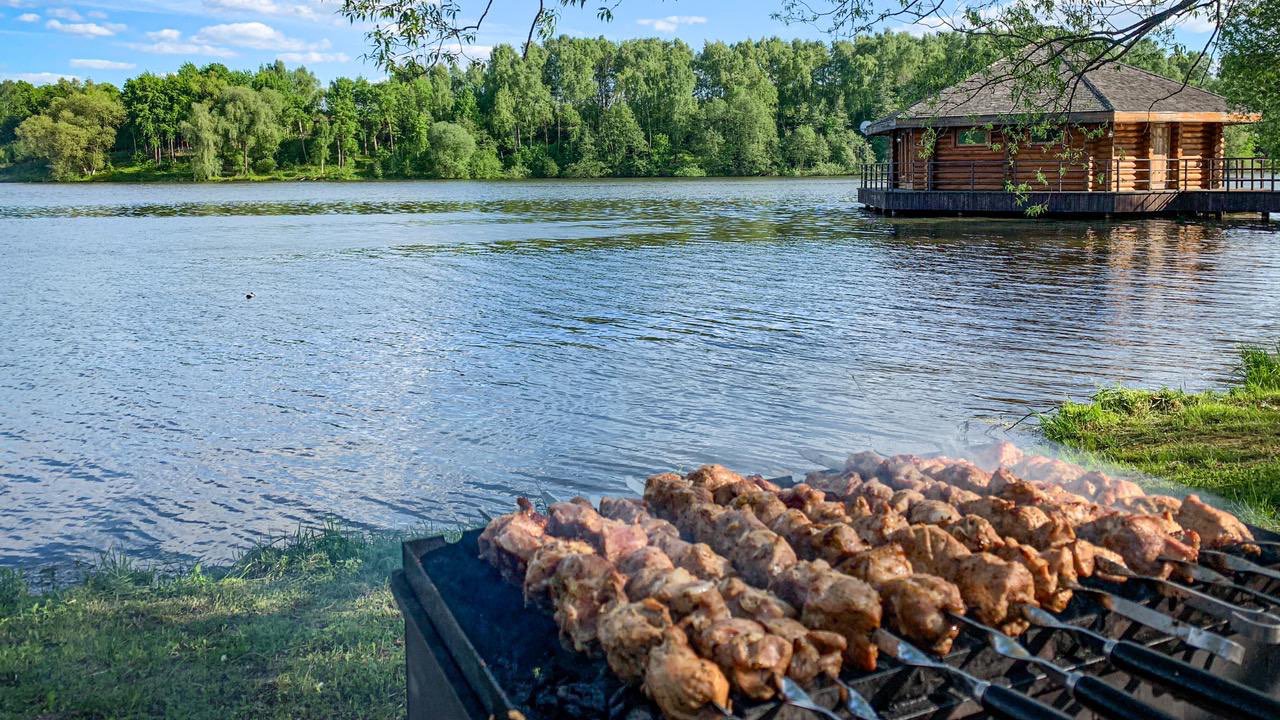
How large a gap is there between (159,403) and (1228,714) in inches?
444

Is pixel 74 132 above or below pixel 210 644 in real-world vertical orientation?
above

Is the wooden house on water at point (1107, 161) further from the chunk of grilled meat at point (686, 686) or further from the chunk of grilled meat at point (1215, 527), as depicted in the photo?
the chunk of grilled meat at point (686, 686)

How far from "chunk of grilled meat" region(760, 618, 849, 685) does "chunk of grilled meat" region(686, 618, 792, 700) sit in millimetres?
26

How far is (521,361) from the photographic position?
13.8m

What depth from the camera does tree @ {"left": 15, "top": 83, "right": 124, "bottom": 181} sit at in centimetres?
12325

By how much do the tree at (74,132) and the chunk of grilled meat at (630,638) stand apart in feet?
455

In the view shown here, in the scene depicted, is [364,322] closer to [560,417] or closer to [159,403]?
[159,403]

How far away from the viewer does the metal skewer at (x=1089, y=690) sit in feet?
6.75

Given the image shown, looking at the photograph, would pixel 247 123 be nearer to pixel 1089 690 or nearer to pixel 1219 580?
pixel 1219 580

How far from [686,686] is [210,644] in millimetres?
2972

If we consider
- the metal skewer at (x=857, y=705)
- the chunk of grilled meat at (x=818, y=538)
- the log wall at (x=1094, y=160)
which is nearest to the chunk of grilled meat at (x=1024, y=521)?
the chunk of grilled meat at (x=818, y=538)

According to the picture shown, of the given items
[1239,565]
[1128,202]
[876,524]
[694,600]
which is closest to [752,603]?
[694,600]

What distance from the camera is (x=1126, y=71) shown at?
41.2 meters

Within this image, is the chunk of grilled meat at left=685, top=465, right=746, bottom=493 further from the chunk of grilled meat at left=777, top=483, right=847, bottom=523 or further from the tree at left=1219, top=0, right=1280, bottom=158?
the tree at left=1219, top=0, right=1280, bottom=158
